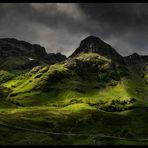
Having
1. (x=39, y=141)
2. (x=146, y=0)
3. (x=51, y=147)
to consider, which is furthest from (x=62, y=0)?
(x=39, y=141)

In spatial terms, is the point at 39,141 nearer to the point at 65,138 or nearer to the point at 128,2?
the point at 65,138

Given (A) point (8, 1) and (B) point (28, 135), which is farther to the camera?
(B) point (28, 135)

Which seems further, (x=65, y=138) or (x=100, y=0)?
(x=65, y=138)

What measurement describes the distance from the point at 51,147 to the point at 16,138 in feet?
610

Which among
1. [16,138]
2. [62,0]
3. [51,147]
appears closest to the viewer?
[51,147]

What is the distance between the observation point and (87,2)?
7691 millimetres

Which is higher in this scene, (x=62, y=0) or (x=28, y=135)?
(x=28, y=135)

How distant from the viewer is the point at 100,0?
25.6ft

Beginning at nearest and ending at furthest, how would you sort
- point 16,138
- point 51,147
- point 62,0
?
point 51,147
point 62,0
point 16,138

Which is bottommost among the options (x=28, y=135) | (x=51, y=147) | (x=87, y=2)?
(x=51, y=147)

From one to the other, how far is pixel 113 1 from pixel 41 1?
1633 mm

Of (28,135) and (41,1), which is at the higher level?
(28,135)

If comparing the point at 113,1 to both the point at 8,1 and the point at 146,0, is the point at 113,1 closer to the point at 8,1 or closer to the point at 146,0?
the point at 146,0

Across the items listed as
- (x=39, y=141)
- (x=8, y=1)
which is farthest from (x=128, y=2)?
(x=39, y=141)
